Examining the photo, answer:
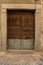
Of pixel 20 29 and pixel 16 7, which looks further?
pixel 20 29

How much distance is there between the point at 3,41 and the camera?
32.6 ft

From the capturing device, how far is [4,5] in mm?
9914

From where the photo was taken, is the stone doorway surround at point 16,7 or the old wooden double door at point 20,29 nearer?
the stone doorway surround at point 16,7

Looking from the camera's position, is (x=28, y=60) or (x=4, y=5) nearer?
(x=28, y=60)

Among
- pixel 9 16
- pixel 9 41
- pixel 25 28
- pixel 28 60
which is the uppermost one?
pixel 9 16

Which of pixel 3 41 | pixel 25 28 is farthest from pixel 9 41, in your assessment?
pixel 25 28

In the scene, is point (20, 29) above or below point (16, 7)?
below

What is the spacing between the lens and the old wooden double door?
1023cm

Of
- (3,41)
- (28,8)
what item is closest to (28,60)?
(3,41)

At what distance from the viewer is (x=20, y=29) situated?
33.7ft

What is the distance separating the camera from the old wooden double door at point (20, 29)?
10234 mm

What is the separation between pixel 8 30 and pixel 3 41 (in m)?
0.69

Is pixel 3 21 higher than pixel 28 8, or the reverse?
pixel 28 8

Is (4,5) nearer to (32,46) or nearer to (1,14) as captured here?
(1,14)
